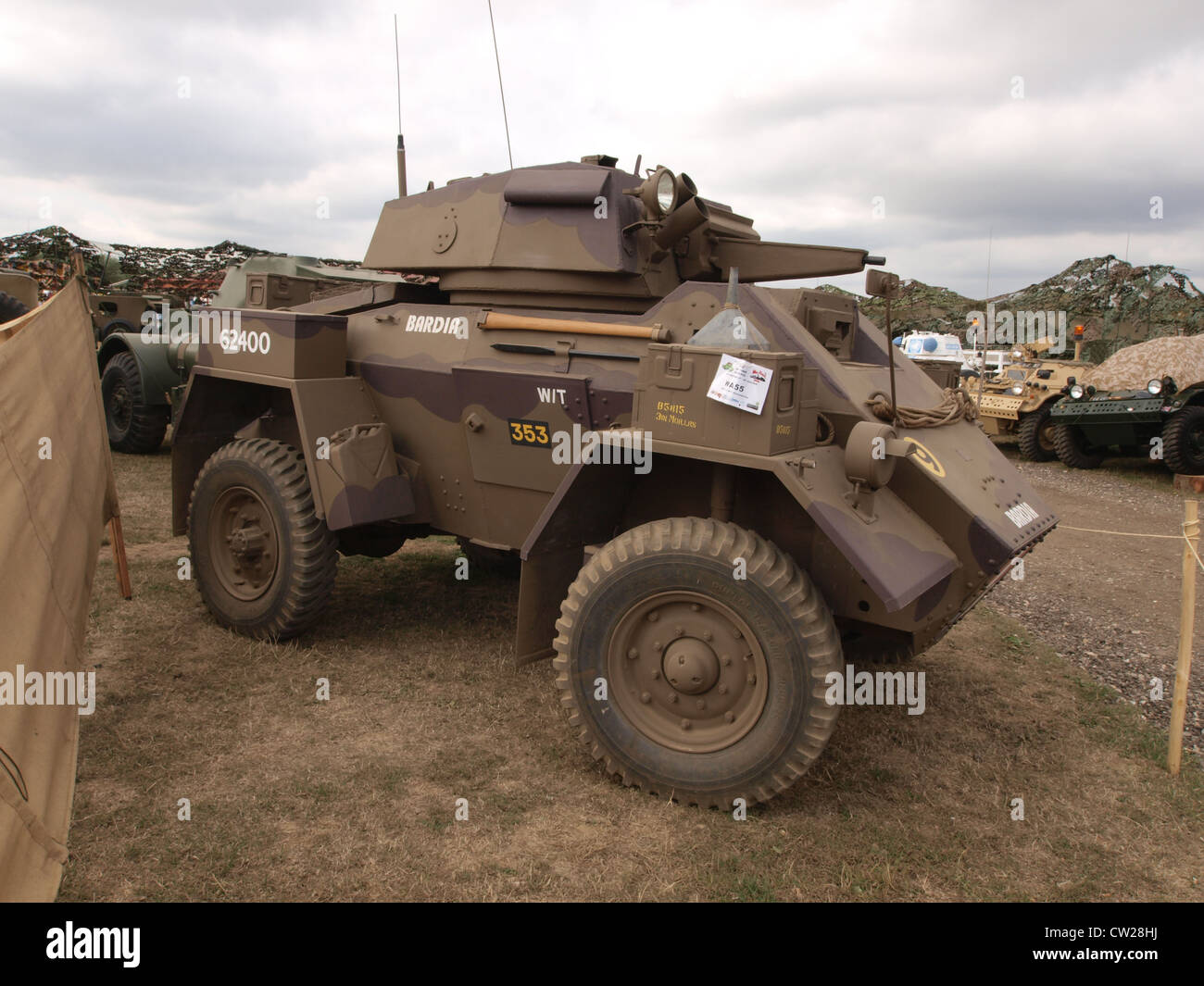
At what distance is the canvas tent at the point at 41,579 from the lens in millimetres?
2873

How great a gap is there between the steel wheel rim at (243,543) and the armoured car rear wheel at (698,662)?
2336 millimetres

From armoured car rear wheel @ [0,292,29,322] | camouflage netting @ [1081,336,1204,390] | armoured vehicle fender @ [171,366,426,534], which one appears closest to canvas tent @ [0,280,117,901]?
armoured vehicle fender @ [171,366,426,534]

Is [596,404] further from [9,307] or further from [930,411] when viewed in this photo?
[9,307]

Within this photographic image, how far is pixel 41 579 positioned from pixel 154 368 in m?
8.80

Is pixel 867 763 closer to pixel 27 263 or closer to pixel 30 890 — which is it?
pixel 30 890

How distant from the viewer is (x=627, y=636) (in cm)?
384

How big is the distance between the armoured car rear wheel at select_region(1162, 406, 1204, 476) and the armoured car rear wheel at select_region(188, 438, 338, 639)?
476 inches

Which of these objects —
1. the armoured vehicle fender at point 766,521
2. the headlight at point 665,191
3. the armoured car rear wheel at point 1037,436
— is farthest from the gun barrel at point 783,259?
the armoured car rear wheel at point 1037,436

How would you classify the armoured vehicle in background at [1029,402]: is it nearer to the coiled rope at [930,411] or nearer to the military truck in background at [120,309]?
the coiled rope at [930,411]

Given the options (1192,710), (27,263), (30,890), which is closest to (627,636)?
(30,890)

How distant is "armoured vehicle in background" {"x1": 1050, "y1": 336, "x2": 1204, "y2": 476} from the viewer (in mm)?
12930

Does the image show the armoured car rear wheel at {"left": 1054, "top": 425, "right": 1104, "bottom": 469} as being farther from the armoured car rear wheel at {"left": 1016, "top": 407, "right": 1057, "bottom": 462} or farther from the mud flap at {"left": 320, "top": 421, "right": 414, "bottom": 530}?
the mud flap at {"left": 320, "top": 421, "right": 414, "bottom": 530}

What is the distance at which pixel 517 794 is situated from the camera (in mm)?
3824

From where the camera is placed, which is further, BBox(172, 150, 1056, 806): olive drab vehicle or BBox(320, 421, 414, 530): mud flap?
BBox(320, 421, 414, 530): mud flap
